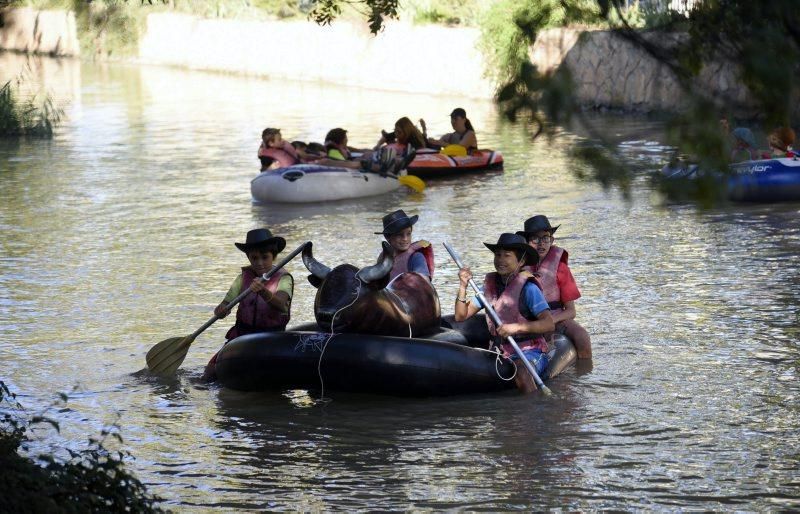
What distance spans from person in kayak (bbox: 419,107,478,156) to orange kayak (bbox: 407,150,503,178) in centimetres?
13

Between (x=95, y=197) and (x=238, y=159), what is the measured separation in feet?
15.9

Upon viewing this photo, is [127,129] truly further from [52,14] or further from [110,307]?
[52,14]

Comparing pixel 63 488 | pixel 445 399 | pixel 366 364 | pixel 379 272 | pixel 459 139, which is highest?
pixel 459 139

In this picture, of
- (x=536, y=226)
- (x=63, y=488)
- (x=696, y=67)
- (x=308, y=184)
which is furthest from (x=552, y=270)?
(x=308, y=184)

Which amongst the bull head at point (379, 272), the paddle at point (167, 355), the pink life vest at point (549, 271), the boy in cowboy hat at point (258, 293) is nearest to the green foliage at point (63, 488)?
the bull head at point (379, 272)

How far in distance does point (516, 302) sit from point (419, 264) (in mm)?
1009

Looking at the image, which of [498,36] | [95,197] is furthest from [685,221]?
[498,36]

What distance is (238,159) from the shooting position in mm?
24875

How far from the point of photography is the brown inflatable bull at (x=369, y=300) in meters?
9.05

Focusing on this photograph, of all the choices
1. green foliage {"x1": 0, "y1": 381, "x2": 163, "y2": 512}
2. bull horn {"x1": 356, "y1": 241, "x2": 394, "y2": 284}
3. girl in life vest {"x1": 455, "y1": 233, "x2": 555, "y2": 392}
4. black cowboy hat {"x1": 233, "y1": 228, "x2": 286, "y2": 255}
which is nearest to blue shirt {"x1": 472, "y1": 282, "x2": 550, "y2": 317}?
girl in life vest {"x1": 455, "y1": 233, "x2": 555, "y2": 392}

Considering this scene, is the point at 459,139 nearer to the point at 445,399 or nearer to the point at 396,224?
the point at 396,224

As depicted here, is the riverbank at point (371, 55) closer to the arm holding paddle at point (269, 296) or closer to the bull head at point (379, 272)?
the arm holding paddle at point (269, 296)

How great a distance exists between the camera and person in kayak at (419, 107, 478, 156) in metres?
21.0

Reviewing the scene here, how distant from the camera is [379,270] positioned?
29.5 feet
